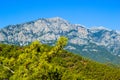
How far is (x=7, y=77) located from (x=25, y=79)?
7448mm

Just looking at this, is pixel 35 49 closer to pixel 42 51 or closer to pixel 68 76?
pixel 42 51

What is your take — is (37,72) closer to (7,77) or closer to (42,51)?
(42,51)

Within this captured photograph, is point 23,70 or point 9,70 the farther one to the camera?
point 9,70

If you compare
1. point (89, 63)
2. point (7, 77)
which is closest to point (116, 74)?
point (89, 63)

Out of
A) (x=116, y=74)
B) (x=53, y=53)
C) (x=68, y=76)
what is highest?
(x=116, y=74)

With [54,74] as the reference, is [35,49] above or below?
above

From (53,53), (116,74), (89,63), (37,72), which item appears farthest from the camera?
(89,63)

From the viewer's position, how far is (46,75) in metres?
31.2

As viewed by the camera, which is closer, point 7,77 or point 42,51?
point 42,51

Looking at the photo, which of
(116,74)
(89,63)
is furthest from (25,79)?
(89,63)

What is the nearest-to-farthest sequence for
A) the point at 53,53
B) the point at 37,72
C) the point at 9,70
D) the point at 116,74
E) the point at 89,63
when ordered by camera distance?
the point at 37,72 < the point at 53,53 < the point at 9,70 < the point at 116,74 < the point at 89,63

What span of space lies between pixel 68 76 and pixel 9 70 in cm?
847

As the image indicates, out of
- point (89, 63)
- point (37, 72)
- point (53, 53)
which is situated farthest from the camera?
point (89, 63)

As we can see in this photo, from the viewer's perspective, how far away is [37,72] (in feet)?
102
